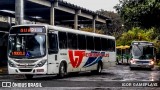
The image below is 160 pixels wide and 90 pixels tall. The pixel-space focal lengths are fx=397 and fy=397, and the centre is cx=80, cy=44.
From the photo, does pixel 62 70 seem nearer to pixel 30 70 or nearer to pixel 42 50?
→ pixel 42 50

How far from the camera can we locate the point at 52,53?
802 inches

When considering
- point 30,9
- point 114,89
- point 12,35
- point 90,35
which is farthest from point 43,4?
point 114,89

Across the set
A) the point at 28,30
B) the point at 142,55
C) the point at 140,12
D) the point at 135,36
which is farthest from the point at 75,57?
the point at 135,36

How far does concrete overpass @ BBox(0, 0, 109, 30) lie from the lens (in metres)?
37.8

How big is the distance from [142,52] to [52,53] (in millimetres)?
18119

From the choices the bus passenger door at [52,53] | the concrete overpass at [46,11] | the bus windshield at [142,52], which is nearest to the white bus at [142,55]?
the bus windshield at [142,52]

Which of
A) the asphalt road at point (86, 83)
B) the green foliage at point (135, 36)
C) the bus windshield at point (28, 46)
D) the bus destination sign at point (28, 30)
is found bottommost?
the asphalt road at point (86, 83)

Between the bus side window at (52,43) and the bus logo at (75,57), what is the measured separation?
1885 millimetres

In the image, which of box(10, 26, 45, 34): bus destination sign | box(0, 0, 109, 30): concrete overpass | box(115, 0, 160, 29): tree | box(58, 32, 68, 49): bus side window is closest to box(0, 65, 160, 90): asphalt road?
box(58, 32, 68, 49): bus side window

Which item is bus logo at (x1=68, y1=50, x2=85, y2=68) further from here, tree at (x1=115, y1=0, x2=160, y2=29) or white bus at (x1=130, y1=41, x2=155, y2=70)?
white bus at (x1=130, y1=41, x2=155, y2=70)

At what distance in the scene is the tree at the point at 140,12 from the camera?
26781 millimetres

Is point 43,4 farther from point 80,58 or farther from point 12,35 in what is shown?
point 12,35

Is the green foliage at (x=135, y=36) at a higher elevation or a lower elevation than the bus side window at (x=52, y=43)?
higher

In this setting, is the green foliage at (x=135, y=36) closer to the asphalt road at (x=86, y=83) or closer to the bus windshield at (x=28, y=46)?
the asphalt road at (x=86, y=83)
